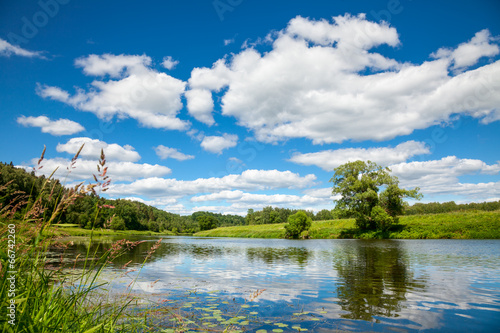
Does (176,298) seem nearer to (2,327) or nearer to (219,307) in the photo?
(219,307)

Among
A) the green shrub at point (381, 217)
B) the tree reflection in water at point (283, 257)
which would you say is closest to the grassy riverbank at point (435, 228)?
the green shrub at point (381, 217)

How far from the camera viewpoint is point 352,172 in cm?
6494

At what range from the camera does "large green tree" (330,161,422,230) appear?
192ft

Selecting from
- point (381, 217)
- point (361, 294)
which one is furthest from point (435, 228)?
point (361, 294)

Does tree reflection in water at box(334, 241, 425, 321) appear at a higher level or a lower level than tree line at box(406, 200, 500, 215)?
lower

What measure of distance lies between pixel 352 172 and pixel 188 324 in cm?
6339

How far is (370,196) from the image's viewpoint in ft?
193

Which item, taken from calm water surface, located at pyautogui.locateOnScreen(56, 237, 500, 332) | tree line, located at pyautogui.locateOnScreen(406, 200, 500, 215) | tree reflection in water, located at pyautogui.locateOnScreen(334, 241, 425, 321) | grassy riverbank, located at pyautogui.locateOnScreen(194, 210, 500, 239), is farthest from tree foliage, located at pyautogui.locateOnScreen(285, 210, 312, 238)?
tree line, located at pyautogui.locateOnScreen(406, 200, 500, 215)

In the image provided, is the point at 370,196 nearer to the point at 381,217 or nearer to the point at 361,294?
the point at 381,217

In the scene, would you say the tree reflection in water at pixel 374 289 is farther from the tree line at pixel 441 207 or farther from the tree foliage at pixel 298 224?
the tree line at pixel 441 207

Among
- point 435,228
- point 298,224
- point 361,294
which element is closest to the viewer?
point 361,294

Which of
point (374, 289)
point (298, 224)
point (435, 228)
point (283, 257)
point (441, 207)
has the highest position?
point (441, 207)

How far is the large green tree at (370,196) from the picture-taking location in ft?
192

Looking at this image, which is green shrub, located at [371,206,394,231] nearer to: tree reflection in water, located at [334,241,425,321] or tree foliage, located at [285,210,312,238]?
tree foliage, located at [285,210,312,238]
